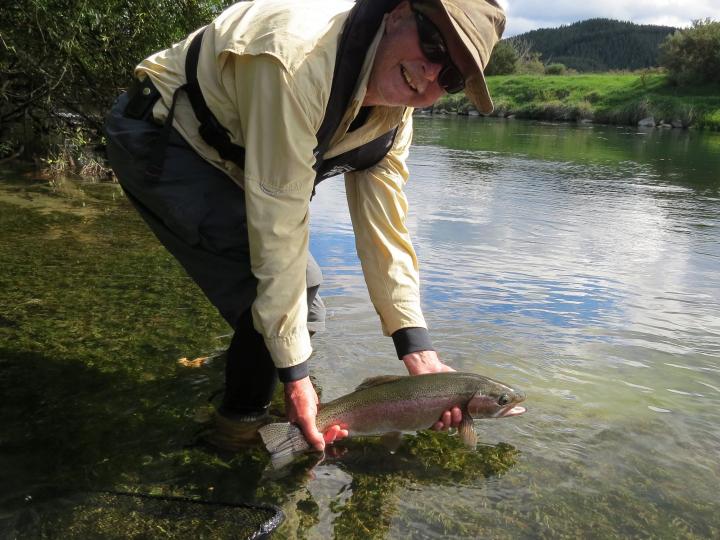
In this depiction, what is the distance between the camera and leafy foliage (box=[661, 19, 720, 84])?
61438 millimetres

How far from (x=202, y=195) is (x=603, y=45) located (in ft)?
655

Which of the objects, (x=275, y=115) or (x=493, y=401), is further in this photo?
(x=493, y=401)

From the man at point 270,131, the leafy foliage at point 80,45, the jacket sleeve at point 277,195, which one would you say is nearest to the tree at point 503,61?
the leafy foliage at point 80,45

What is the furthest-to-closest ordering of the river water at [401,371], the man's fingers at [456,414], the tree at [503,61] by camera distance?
the tree at [503,61] < the man's fingers at [456,414] < the river water at [401,371]

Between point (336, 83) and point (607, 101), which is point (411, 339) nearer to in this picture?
point (336, 83)

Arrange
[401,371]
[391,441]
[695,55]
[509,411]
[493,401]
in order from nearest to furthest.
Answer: [493,401] < [509,411] < [391,441] < [401,371] < [695,55]

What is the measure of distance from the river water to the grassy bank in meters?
46.7

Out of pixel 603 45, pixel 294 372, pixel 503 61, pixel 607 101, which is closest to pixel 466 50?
pixel 294 372

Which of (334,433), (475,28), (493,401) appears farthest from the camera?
(493,401)

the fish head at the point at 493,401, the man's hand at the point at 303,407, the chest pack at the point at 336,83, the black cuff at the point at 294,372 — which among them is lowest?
the fish head at the point at 493,401

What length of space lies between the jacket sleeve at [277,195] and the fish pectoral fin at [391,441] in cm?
102

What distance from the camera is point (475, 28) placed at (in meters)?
2.82

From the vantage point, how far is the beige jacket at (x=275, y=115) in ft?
8.76

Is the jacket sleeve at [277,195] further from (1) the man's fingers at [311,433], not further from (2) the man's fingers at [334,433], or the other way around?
(2) the man's fingers at [334,433]
